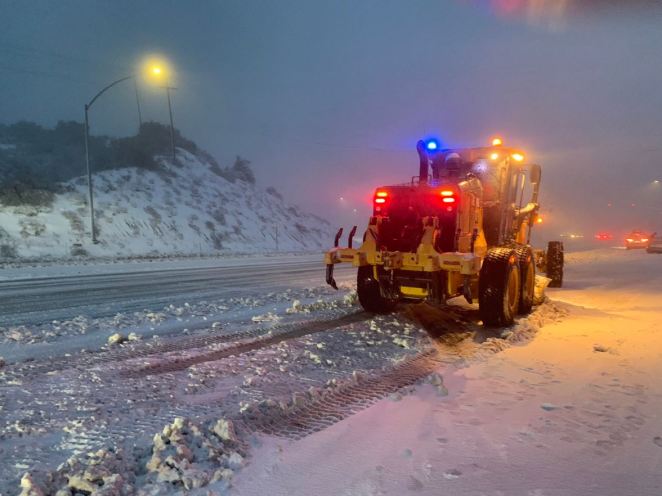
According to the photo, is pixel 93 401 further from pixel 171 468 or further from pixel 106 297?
pixel 106 297

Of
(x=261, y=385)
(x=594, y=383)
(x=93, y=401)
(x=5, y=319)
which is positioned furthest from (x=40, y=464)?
(x=5, y=319)

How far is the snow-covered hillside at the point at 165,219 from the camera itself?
26203 millimetres

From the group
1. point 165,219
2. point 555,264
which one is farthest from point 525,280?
point 165,219

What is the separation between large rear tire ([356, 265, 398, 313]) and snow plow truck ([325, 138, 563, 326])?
2cm

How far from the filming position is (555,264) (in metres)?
13.2

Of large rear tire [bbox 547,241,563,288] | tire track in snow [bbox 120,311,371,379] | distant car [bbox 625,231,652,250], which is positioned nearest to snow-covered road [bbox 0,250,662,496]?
tire track in snow [bbox 120,311,371,379]

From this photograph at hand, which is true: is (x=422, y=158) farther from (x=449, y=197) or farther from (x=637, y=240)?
(x=637, y=240)

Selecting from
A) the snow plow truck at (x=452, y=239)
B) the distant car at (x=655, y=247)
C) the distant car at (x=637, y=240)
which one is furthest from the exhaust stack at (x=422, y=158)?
the distant car at (x=637, y=240)

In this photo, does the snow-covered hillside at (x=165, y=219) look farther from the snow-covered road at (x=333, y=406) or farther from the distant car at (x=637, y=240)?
the distant car at (x=637, y=240)

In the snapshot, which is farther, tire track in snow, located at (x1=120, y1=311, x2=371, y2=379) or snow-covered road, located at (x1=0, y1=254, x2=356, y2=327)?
snow-covered road, located at (x1=0, y1=254, x2=356, y2=327)

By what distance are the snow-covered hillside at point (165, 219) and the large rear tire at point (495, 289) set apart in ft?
74.9

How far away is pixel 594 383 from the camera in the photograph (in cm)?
484

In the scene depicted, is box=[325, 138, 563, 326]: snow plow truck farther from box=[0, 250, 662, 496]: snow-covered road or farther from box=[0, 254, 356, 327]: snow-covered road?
box=[0, 254, 356, 327]: snow-covered road

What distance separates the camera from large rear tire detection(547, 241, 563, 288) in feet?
43.3
